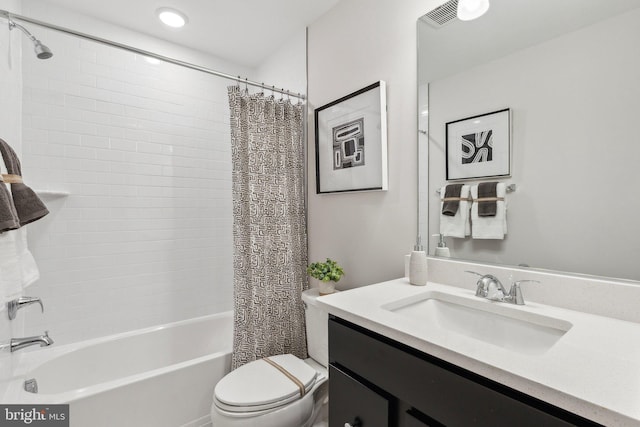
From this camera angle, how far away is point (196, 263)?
2.41 meters

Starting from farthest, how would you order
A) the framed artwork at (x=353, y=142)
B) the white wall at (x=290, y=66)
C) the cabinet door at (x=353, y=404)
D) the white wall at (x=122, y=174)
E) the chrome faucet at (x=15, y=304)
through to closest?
1. the white wall at (x=290, y=66)
2. the white wall at (x=122, y=174)
3. the framed artwork at (x=353, y=142)
4. the chrome faucet at (x=15, y=304)
5. the cabinet door at (x=353, y=404)

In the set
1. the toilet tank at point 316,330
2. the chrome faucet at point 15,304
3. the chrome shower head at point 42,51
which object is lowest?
the toilet tank at point 316,330

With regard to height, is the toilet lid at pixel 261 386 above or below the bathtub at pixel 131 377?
above

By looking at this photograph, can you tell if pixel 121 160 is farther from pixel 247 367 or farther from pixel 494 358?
pixel 494 358

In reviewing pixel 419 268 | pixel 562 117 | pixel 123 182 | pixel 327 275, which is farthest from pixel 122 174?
pixel 562 117

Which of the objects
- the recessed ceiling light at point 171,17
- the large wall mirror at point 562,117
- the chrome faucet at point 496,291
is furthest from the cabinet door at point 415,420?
the recessed ceiling light at point 171,17

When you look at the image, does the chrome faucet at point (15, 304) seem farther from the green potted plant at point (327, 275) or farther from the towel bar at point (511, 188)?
the towel bar at point (511, 188)

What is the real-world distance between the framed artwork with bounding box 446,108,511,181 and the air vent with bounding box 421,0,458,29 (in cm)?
44

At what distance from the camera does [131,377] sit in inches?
58.4

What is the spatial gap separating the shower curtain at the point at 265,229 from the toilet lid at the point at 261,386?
0.25 meters

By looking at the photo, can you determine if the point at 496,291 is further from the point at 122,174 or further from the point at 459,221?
the point at 122,174

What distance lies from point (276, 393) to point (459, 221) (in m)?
1.09

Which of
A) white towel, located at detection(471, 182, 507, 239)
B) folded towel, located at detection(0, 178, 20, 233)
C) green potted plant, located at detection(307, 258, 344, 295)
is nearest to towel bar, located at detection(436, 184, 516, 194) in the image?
white towel, located at detection(471, 182, 507, 239)

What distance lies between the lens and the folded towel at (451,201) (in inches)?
49.8
